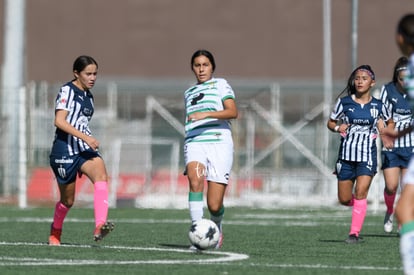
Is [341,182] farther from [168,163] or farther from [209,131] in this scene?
[168,163]

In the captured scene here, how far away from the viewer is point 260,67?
50.4 metres

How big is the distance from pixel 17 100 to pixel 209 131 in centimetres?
1177

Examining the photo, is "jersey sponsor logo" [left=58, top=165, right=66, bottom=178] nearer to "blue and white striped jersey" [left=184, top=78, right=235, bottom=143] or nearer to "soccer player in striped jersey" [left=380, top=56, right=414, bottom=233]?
"blue and white striped jersey" [left=184, top=78, right=235, bottom=143]

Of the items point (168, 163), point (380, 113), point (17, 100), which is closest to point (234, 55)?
point (168, 163)

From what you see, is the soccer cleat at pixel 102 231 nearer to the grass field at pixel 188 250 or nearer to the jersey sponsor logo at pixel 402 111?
the grass field at pixel 188 250

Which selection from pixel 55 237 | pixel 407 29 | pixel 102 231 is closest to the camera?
pixel 407 29

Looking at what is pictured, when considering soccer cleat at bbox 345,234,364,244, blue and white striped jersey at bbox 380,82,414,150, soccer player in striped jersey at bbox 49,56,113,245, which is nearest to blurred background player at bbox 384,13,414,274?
soccer player in striped jersey at bbox 49,56,113,245

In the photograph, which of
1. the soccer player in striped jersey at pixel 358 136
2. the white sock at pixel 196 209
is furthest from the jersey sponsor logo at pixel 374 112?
the white sock at pixel 196 209

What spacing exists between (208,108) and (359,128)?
269 cm

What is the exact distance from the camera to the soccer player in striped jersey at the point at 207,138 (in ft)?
44.4

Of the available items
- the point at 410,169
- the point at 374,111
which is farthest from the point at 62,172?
the point at 410,169

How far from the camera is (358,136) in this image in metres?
15.6

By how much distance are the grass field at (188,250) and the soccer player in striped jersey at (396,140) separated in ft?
1.99

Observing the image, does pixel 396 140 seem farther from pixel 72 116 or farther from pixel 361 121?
pixel 72 116
